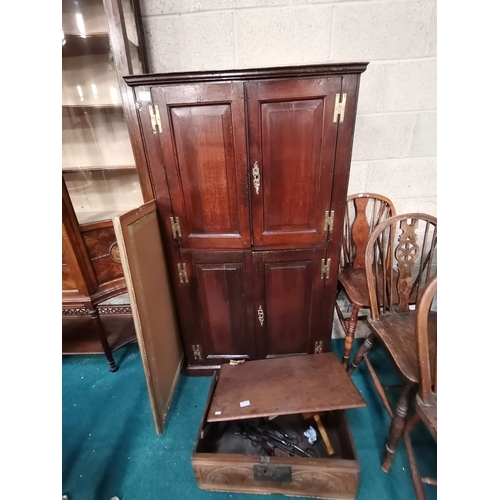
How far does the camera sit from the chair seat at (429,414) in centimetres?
67

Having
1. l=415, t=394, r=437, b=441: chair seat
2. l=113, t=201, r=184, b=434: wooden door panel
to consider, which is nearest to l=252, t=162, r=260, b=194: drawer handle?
l=113, t=201, r=184, b=434: wooden door panel

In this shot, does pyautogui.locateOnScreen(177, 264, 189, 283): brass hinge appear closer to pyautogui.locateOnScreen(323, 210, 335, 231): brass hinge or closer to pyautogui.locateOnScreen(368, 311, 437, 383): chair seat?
pyautogui.locateOnScreen(323, 210, 335, 231): brass hinge

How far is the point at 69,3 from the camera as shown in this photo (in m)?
1.02

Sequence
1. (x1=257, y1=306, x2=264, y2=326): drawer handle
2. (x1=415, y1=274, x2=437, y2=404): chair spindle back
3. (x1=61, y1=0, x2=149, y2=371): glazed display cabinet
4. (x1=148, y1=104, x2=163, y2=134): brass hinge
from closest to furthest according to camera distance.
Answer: (x1=415, y1=274, x2=437, y2=404): chair spindle back → (x1=148, y1=104, x2=163, y2=134): brass hinge → (x1=61, y1=0, x2=149, y2=371): glazed display cabinet → (x1=257, y1=306, x2=264, y2=326): drawer handle

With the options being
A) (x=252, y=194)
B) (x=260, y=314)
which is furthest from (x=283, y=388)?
(x=252, y=194)

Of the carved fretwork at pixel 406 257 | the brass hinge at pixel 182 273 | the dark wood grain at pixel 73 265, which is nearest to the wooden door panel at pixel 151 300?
the brass hinge at pixel 182 273

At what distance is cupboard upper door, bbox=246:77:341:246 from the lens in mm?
885

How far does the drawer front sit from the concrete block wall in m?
1.45

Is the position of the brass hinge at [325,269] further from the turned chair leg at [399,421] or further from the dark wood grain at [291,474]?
the dark wood grain at [291,474]

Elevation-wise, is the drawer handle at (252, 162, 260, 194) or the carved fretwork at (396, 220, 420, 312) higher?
the drawer handle at (252, 162, 260, 194)

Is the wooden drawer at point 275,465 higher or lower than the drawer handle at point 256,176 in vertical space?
lower

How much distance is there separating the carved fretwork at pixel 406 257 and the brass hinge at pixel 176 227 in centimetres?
94
